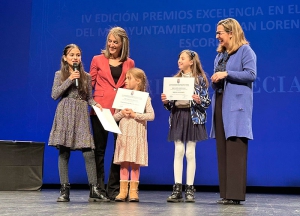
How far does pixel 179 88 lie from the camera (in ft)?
13.4

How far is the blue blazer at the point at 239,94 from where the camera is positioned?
360 centimetres

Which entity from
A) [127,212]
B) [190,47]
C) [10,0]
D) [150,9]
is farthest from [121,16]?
[127,212]

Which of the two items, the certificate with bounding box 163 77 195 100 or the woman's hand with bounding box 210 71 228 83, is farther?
the certificate with bounding box 163 77 195 100

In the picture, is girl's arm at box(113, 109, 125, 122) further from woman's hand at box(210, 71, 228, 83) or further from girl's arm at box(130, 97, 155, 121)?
woman's hand at box(210, 71, 228, 83)

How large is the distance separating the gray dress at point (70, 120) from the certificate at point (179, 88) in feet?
2.32

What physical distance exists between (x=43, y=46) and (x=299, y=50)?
3040 mm

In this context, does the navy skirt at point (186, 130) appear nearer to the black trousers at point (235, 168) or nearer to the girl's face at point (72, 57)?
the black trousers at point (235, 168)

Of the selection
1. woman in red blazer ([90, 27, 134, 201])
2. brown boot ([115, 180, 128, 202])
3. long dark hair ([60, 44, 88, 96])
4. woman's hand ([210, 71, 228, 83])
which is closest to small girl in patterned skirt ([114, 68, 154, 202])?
brown boot ([115, 180, 128, 202])

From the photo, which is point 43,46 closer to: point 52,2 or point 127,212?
point 52,2

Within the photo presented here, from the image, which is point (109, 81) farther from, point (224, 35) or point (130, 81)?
point (224, 35)

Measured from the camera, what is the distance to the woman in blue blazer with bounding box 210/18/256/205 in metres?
3.61

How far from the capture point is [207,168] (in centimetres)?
587

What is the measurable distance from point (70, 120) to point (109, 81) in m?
0.51

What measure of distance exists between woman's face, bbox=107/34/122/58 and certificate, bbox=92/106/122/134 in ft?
1.68
